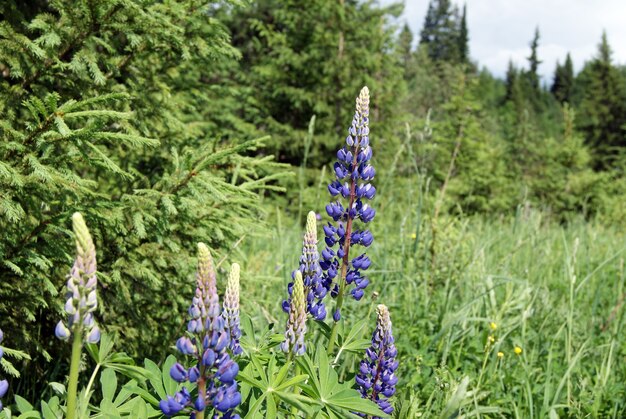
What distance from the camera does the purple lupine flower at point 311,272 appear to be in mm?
1561

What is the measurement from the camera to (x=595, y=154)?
107ft

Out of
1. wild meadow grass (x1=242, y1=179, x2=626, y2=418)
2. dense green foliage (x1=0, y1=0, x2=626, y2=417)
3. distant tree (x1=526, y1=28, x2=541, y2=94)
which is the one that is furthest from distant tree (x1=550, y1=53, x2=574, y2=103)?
dense green foliage (x1=0, y1=0, x2=626, y2=417)

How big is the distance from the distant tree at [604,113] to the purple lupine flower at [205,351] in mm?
34548

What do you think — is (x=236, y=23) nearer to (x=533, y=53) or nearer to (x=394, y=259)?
(x=394, y=259)

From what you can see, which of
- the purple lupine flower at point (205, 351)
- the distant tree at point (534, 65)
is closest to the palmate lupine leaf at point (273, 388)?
the purple lupine flower at point (205, 351)

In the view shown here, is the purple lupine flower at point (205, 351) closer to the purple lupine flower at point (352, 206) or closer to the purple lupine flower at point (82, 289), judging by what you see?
the purple lupine flower at point (82, 289)

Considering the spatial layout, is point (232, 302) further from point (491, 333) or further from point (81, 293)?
point (491, 333)

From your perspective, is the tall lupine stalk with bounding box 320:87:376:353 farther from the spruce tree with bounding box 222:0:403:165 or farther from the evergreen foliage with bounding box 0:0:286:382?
the spruce tree with bounding box 222:0:403:165

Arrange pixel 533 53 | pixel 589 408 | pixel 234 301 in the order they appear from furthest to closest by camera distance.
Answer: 1. pixel 533 53
2. pixel 589 408
3. pixel 234 301

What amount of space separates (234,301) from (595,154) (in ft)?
118

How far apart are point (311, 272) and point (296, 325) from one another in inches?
10.1

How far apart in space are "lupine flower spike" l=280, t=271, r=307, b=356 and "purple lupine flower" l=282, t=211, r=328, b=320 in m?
0.12

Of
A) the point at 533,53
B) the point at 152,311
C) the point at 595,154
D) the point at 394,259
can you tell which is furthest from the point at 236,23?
the point at 533,53

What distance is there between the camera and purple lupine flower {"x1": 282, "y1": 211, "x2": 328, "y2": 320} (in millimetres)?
1561
